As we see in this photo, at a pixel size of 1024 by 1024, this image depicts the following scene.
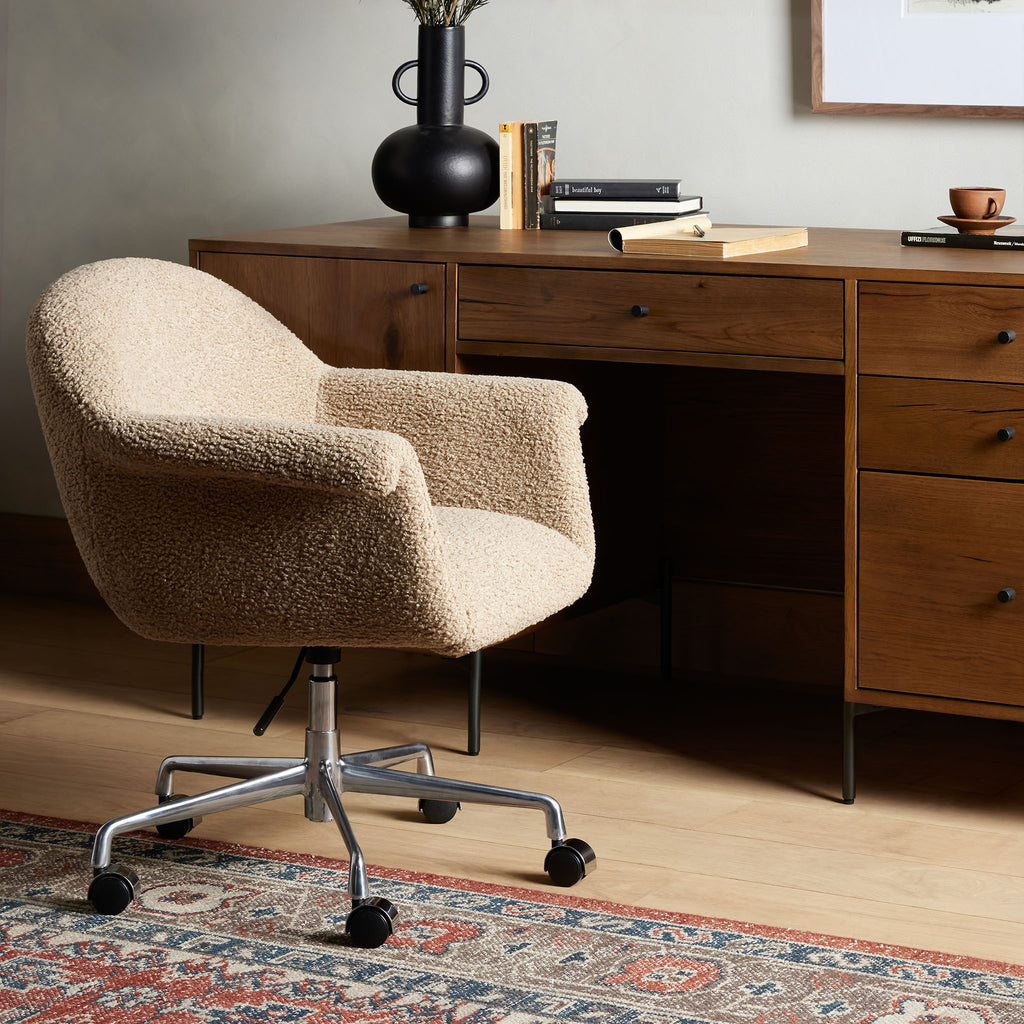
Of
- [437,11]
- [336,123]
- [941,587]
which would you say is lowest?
[941,587]

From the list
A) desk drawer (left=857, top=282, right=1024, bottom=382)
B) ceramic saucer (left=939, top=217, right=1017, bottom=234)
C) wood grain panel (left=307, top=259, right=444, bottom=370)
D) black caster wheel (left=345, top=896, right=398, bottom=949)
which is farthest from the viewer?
wood grain panel (left=307, top=259, right=444, bottom=370)

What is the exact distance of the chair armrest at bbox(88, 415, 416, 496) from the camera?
1694 millimetres

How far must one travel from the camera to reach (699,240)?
7.44ft

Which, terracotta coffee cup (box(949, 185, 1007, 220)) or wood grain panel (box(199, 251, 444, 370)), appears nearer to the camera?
terracotta coffee cup (box(949, 185, 1007, 220))

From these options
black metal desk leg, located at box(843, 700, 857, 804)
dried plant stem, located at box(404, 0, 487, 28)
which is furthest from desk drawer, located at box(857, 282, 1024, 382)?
dried plant stem, located at box(404, 0, 487, 28)

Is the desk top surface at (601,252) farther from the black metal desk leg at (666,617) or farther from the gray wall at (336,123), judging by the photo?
the black metal desk leg at (666,617)

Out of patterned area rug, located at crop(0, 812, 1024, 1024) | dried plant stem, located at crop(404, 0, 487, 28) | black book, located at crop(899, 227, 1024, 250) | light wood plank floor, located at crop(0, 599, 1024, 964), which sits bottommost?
patterned area rug, located at crop(0, 812, 1024, 1024)

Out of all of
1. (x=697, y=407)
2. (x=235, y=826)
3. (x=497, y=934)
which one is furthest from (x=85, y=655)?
(x=497, y=934)

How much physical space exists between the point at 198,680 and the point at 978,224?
1.36 metres

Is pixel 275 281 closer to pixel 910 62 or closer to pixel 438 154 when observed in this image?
pixel 438 154

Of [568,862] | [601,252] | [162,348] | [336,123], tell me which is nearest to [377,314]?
[601,252]

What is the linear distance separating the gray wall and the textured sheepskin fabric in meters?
0.88

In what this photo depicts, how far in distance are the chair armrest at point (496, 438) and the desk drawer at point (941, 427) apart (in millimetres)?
376

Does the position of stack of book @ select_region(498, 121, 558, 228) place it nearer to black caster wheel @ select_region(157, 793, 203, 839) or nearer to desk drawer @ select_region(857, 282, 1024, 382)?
desk drawer @ select_region(857, 282, 1024, 382)
